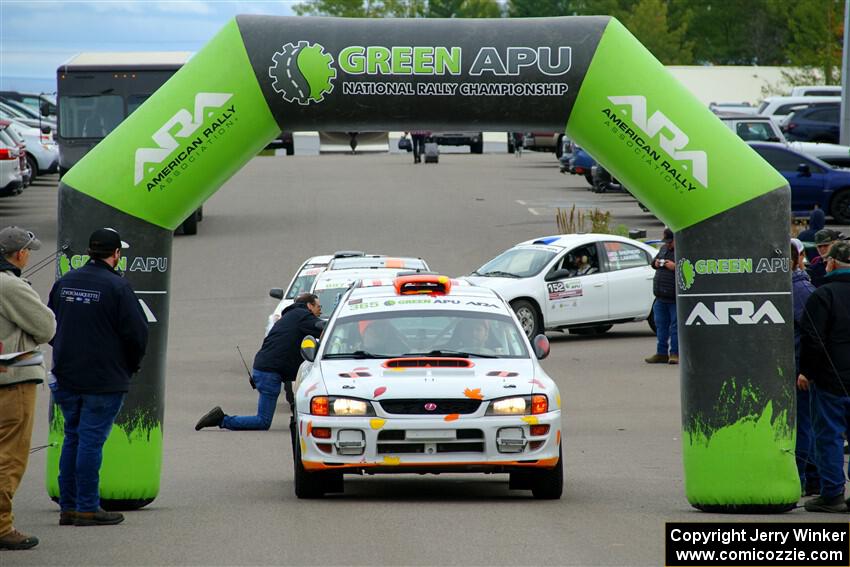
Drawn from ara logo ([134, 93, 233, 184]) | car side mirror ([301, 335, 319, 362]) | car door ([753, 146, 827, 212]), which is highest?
car door ([753, 146, 827, 212])

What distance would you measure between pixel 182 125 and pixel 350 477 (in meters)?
3.57

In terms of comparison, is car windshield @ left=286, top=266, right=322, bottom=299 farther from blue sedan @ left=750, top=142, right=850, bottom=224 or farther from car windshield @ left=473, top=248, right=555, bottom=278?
blue sedan @ left=750, top=142, right=850, bottom=224

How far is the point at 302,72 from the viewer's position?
10.4 m

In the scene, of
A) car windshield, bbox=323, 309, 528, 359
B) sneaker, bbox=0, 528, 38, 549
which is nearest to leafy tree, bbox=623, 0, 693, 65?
car windshield, bbox=323, 309, 528, 359

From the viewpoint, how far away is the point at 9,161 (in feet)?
109

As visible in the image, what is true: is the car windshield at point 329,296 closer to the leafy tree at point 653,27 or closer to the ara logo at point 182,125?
the ara logo at point 182,125

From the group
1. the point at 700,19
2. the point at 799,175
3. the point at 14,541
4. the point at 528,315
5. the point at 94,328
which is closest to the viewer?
the point at 14,541

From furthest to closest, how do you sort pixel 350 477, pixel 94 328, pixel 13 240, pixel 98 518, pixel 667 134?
1. pixel 350 477
2. pixel 667 134
3. pixel 98 518
4. pixel 94 328
5. pixel 13 240

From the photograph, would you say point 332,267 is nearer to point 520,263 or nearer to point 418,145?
point 520,263

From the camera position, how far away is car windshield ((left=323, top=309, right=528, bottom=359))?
11255 mm

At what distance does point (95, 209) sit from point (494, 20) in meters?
3.30

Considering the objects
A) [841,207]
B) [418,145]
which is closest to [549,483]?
[841,207]

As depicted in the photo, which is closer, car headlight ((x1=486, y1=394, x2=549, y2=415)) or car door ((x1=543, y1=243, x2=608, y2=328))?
car headlight ((x1=486, y1=394, x2=549, y2=415))

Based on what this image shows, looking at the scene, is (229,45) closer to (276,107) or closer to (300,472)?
(276,107)
